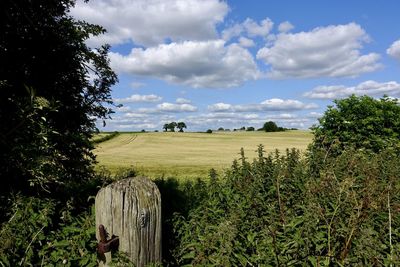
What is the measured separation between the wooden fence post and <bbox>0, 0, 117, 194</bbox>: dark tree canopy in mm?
2015

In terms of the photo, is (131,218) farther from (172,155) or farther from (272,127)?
(272,127)

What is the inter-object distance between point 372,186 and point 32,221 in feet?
11.7

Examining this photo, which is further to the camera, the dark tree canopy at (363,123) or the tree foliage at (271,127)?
the tree foliage at (271,127)

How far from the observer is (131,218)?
3135mm

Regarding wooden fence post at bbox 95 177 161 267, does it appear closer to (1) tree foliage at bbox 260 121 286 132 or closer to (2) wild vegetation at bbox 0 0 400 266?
(2) wild vegetation at bbox 0 0 400 266

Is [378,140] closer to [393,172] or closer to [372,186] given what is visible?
[393,172]

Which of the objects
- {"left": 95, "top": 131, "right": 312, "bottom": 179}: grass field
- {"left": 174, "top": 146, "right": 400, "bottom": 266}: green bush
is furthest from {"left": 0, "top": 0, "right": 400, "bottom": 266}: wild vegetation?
{"left": 95, "top": 131, "right": 312, "bottom": 179}: grass field

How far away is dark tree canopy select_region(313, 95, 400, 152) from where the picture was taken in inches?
508

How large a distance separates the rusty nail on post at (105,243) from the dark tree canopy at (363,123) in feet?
35.2

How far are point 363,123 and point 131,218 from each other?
11.6 metres

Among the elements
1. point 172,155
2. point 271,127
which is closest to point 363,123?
point 172,155

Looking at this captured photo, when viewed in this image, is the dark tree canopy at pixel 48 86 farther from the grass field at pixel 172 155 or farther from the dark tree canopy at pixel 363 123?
the dark tree canopy at pixel 363 123

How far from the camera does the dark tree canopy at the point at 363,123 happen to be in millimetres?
12898

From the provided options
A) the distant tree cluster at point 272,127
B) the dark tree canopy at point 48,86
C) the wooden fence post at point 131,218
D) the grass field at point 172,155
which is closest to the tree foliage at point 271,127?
the distant tree cluster at point 272,127
